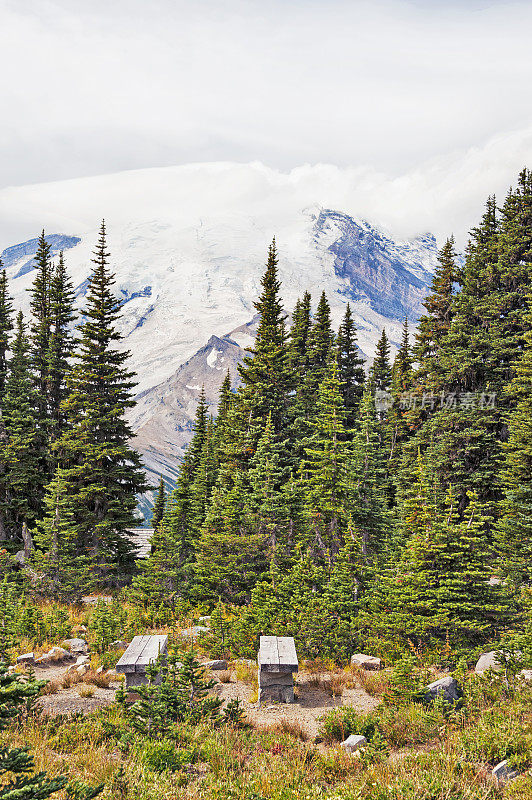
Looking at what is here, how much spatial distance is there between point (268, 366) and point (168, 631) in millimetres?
13776

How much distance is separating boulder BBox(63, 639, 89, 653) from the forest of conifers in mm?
3211

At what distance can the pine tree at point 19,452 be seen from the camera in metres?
26.1

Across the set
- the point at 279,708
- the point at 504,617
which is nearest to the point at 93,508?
the point at 279,708

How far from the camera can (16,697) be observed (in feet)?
13.9

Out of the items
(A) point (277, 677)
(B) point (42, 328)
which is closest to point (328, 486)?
(A) point (277, 677)

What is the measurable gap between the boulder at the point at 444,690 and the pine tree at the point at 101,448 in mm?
18498

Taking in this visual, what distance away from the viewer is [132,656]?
399 inches

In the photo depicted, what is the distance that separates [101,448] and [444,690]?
20188 millimetres

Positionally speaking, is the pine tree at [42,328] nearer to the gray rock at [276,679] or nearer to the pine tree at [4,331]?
the pine tree at [4,331]

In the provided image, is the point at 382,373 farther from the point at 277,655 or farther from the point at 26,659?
the point at 26,659

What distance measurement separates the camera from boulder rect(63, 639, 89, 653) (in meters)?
12.8

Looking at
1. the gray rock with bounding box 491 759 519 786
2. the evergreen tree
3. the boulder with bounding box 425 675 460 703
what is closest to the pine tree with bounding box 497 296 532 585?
the boulder with bounding box 425 675 460 703

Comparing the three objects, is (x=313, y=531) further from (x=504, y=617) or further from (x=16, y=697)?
(x=16, y=697)

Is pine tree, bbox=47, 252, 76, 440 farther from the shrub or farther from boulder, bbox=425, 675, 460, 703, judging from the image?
boulder, bbox=425, 675, 460, 703
